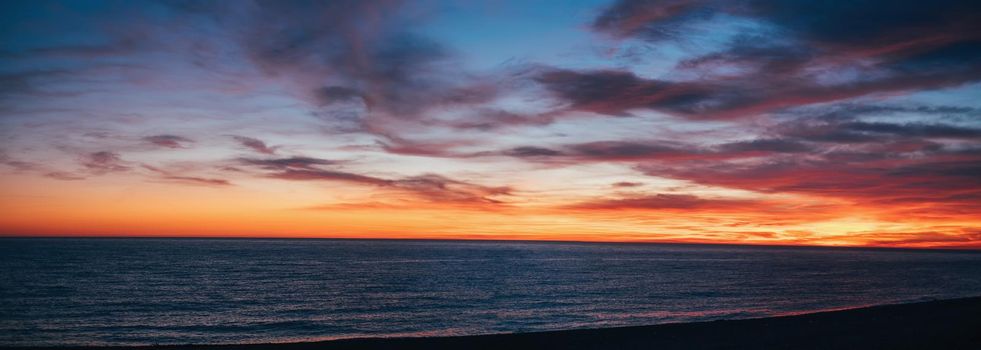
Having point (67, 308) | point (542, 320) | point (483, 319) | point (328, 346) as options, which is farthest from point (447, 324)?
point (67, 308)

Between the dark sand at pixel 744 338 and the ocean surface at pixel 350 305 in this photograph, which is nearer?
the dark sand at pixel 744 338

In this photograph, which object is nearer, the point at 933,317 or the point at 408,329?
the point at 933,317

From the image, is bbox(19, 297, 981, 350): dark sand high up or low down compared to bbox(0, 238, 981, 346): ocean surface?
up

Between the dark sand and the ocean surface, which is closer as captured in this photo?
the dark sand

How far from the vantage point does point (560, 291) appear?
65.0m

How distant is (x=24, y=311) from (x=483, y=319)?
33211 mm

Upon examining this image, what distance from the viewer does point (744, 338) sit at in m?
26.8

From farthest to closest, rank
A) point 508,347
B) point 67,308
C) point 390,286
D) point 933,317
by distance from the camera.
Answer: point 390,286 → point 67,308 → point 933,317 → point 508,347

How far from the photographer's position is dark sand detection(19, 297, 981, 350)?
82.4 ft

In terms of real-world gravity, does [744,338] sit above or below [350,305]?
above

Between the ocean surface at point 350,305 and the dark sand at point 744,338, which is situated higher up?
the dark sand at point 744,338

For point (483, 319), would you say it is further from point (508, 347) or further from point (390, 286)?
point (390, 286)

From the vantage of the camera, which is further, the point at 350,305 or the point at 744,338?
the point at 350,305

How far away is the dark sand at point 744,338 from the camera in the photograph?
25109mm
